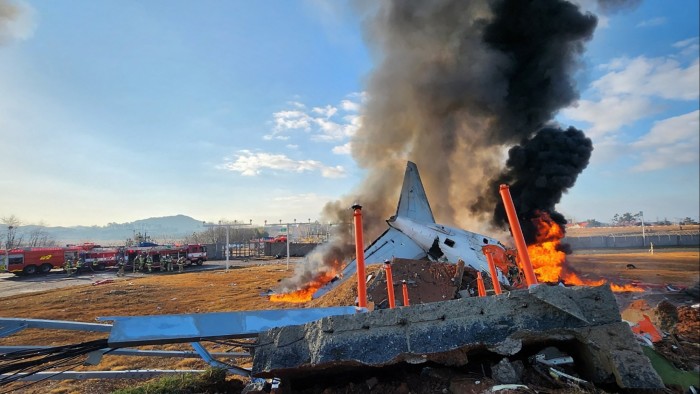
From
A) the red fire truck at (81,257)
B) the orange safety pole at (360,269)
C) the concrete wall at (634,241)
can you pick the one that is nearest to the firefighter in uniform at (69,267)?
the red fire truck at (81,257)

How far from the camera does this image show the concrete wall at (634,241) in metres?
36.2

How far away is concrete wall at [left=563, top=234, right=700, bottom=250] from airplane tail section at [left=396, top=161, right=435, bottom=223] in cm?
2494

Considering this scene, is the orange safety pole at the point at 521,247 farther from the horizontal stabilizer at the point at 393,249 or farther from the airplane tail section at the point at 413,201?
the airplane tail section at the point at 413,201

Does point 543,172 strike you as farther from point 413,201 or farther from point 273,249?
point 273,249

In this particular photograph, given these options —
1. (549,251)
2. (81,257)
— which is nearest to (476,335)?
(549,251)

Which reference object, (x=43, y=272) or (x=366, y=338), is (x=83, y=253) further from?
(x=366, y=338)

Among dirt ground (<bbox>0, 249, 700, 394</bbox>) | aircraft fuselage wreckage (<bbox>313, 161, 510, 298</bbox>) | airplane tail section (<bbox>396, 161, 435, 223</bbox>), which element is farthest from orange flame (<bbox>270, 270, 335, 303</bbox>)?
airplane tail section (<bbox>396, 161, 435, 223</bbox>)

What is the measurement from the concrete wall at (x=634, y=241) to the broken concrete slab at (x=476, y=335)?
36.6 metres

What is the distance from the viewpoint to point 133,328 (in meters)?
3.17

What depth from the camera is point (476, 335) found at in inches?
119

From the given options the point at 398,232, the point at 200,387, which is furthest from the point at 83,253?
the point at 200,387

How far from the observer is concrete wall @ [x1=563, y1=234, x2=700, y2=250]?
3619 cm

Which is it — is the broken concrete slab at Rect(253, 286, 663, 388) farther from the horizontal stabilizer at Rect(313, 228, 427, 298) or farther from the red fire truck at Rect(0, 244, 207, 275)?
the red fire truck at Rect(0, 244, 207, 275)

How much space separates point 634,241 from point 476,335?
47.9 meters
